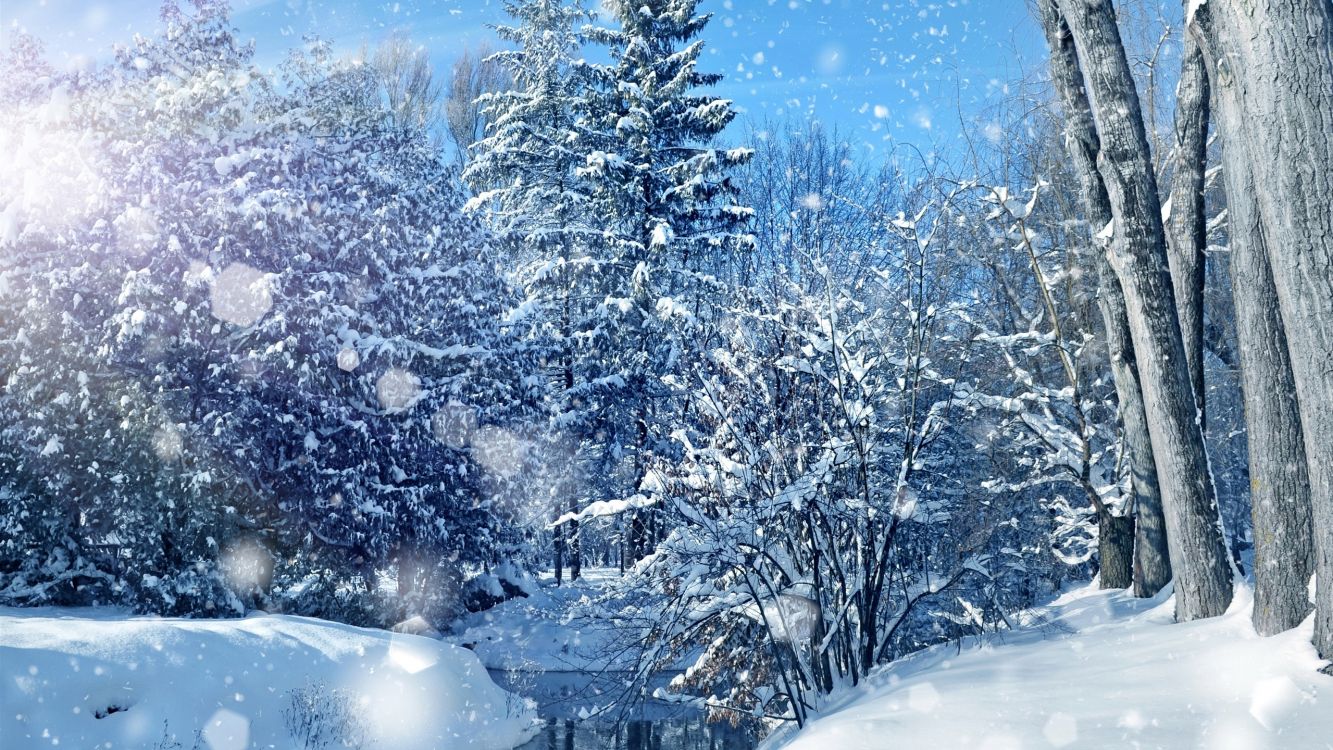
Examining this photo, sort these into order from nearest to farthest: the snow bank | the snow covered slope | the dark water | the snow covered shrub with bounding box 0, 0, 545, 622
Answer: the snow covered slope, the snow bank, the dark water, the snow covered shrub with bounding box 0, 0, 545, 622

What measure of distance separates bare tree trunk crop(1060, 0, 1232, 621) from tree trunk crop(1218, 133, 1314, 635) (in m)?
1.00

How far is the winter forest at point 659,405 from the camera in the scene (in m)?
4.34

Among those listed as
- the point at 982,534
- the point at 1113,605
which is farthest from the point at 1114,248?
the point at 982,534

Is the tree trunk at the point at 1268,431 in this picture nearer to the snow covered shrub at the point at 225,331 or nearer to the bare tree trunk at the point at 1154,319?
the bare tree trunk at the point at 1154,319

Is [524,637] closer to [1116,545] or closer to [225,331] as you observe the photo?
[225,331]

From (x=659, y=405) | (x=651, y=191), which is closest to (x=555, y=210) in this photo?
(x=651, y=191)

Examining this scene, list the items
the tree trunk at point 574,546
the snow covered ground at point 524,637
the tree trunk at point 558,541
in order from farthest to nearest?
the tree trunk at point 558,541
the tree trunk at point 574,546
the snow covered ground at point 524,637

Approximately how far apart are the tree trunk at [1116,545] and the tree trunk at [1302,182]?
18.1 ft

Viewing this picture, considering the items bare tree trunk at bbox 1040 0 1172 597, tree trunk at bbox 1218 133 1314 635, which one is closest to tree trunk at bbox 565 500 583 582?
bare tree trunk at bbox 1040 0 1172 597

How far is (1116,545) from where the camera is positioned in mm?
8930

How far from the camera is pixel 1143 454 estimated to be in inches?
275

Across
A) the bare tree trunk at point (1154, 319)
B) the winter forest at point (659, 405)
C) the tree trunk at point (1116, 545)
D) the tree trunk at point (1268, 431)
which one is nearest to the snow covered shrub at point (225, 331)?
the winter forest at point (659, 405)

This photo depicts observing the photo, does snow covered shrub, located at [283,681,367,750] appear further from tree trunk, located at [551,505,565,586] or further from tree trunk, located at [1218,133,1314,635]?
tree trunk, located at [551,505,565,586]

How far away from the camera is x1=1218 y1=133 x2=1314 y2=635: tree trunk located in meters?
4.11
